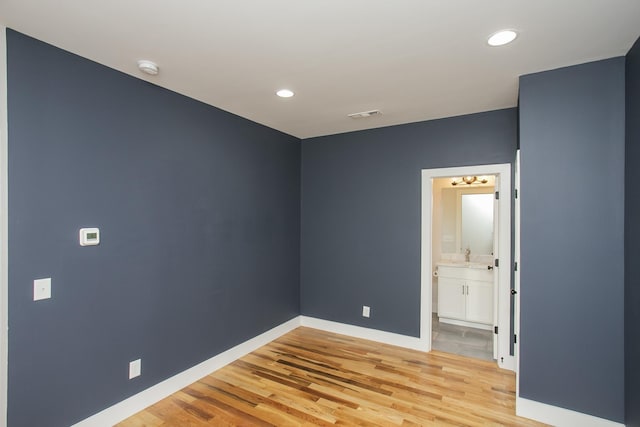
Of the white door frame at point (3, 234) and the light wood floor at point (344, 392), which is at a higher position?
the white door frame at point (3, 234)

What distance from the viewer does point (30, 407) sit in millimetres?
1980

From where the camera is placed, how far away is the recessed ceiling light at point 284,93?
9.43 ft

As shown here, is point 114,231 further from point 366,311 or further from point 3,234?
point 366,311

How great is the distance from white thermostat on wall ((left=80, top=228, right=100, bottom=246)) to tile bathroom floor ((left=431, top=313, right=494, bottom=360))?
3.64 m

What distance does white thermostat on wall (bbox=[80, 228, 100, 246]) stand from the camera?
225cm

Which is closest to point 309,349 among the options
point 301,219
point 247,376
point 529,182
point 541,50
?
point 247,376

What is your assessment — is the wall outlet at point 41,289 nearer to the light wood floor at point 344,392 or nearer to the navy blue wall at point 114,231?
the navy blue wall at point 114,231

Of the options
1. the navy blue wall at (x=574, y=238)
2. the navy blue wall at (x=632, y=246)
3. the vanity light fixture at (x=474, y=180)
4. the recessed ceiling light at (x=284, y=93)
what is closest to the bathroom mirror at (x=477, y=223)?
the vanity light fixture at (x=474, y=180)

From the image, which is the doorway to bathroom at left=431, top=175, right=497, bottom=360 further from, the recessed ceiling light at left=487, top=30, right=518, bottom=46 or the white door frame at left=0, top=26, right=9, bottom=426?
the white door frame at left=0, top=26, right=9, bottom=426

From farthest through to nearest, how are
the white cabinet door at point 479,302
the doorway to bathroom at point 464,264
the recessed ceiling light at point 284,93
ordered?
the white cabinet door at point 479,302
the doorway to bathroom at point 464,264
the recessed ceiling light at point 284,93

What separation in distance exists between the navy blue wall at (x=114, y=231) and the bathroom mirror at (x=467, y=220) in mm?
3280

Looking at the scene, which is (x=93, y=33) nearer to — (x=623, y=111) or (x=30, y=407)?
(x=30, y=407)

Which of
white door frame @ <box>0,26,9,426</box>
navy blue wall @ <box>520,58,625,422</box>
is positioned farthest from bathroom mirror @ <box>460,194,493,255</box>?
Result: white door frame @ <box>0,26,9,426</box>

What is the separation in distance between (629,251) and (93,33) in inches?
146
